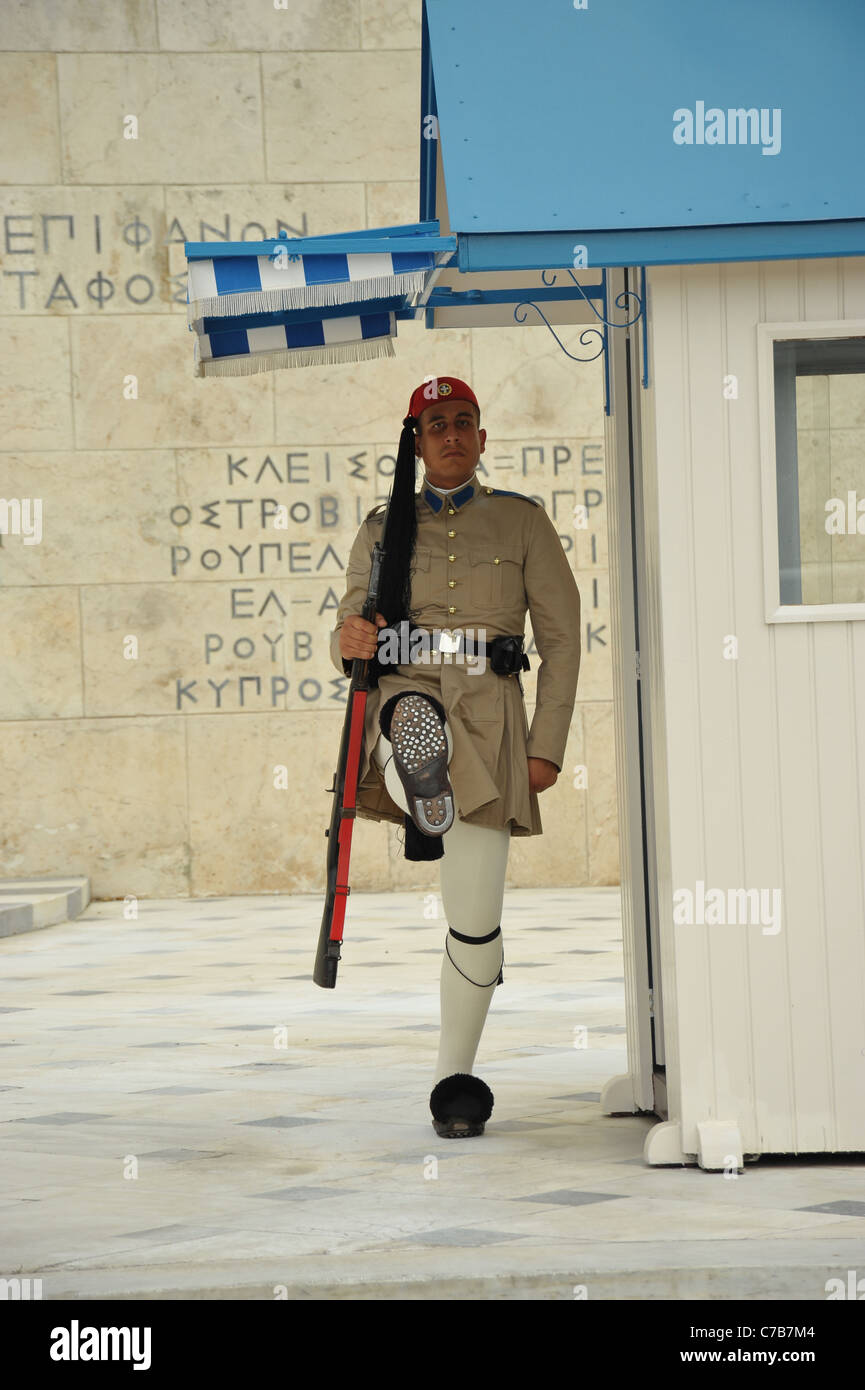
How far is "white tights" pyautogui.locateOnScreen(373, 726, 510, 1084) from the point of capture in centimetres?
530

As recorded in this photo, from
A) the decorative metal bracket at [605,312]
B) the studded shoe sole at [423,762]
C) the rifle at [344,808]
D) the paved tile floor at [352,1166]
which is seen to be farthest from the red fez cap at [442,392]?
the paved tile floor at [352,1166]

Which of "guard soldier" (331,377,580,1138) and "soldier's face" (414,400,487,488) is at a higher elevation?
"soldier's face" (414,400,487,488)

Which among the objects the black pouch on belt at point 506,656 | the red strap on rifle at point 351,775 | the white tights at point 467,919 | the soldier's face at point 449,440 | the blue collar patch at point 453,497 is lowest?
the white tights at point 467,919

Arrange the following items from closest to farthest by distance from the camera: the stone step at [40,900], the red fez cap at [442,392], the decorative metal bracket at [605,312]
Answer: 1. the decorative metal bracket at [605,312]
2. the red fez cap at [442,392]
3. the stone step at [40,900]

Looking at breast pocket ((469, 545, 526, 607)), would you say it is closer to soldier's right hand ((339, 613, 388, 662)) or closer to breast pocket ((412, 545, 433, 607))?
breast pocket ((412, 545, 433, 607))

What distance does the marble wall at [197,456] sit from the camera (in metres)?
13.9

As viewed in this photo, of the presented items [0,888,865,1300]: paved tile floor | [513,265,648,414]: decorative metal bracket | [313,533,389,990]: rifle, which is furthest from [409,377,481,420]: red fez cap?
[0,888,865,1300]: paved tile floor

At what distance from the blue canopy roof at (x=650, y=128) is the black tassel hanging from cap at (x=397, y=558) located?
0.86 meters

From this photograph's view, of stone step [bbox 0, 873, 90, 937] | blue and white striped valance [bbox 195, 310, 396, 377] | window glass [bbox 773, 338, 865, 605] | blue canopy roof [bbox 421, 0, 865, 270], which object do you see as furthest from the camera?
stone step [bbox 0, 873, 90, 937]

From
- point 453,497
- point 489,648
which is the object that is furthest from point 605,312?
point 489,648

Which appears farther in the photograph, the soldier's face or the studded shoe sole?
the soldier's face

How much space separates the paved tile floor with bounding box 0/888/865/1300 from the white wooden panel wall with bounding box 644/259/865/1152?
242mm

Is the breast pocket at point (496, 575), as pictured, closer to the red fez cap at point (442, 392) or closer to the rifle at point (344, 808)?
the rifle at point (344, 808)

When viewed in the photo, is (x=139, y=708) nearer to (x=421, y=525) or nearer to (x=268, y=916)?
(x=268, y=916)
